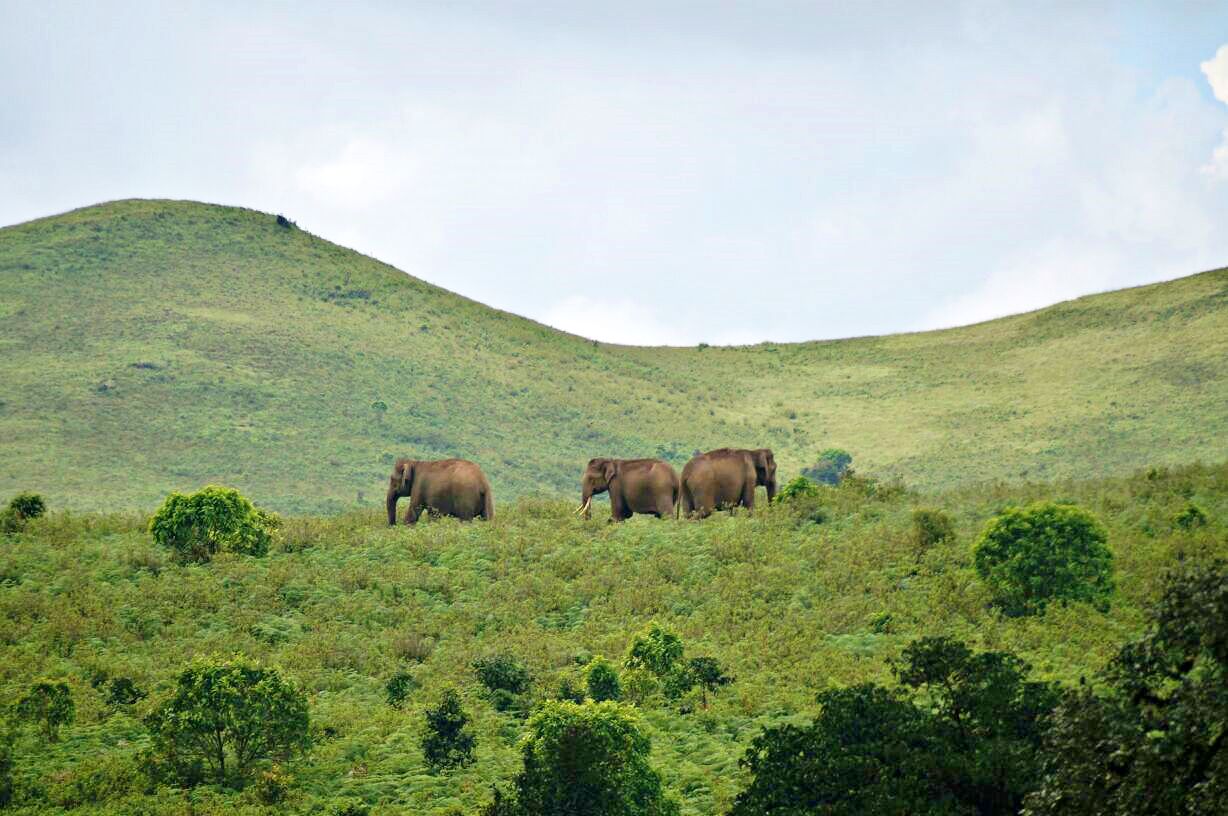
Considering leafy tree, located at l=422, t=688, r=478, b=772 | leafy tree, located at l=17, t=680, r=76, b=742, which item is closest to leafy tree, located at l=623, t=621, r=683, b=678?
leafy tree, located at l=422, t=688, r=478, b=772

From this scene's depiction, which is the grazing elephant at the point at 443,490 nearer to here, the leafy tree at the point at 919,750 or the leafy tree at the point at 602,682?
the leafy tree at the point at 602,682

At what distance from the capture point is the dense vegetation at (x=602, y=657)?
57.7 ft

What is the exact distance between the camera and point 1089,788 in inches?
547

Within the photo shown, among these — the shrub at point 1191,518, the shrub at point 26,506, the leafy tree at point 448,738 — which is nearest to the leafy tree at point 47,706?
the leafy tree at point 448,738

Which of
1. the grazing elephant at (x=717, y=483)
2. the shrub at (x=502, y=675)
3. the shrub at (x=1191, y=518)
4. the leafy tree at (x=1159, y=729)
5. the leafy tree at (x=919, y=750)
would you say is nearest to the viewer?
the leafy tree at (x=1159, y=729)

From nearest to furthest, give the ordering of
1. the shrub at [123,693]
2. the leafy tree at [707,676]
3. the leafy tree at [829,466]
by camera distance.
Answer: the shrub at [123,693] → the leafy tree at [707,676] → the leafy tree at [829,466]

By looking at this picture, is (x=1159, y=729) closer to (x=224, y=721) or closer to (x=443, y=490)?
(x=224, y=721)

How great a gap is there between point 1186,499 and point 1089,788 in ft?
82.8

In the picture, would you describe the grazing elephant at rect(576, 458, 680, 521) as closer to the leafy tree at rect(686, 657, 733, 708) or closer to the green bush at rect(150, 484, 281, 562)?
the green bush at rect(150, 484, 281, 562)

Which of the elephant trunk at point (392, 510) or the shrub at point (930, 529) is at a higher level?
the elephant trunk at point (392, 510)

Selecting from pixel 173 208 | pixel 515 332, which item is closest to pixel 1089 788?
pixel 515 332

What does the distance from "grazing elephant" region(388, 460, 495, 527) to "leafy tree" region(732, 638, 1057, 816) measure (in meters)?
24.5

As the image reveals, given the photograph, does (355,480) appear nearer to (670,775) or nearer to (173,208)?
(173,208)

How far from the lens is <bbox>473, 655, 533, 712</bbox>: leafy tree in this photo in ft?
91.7
